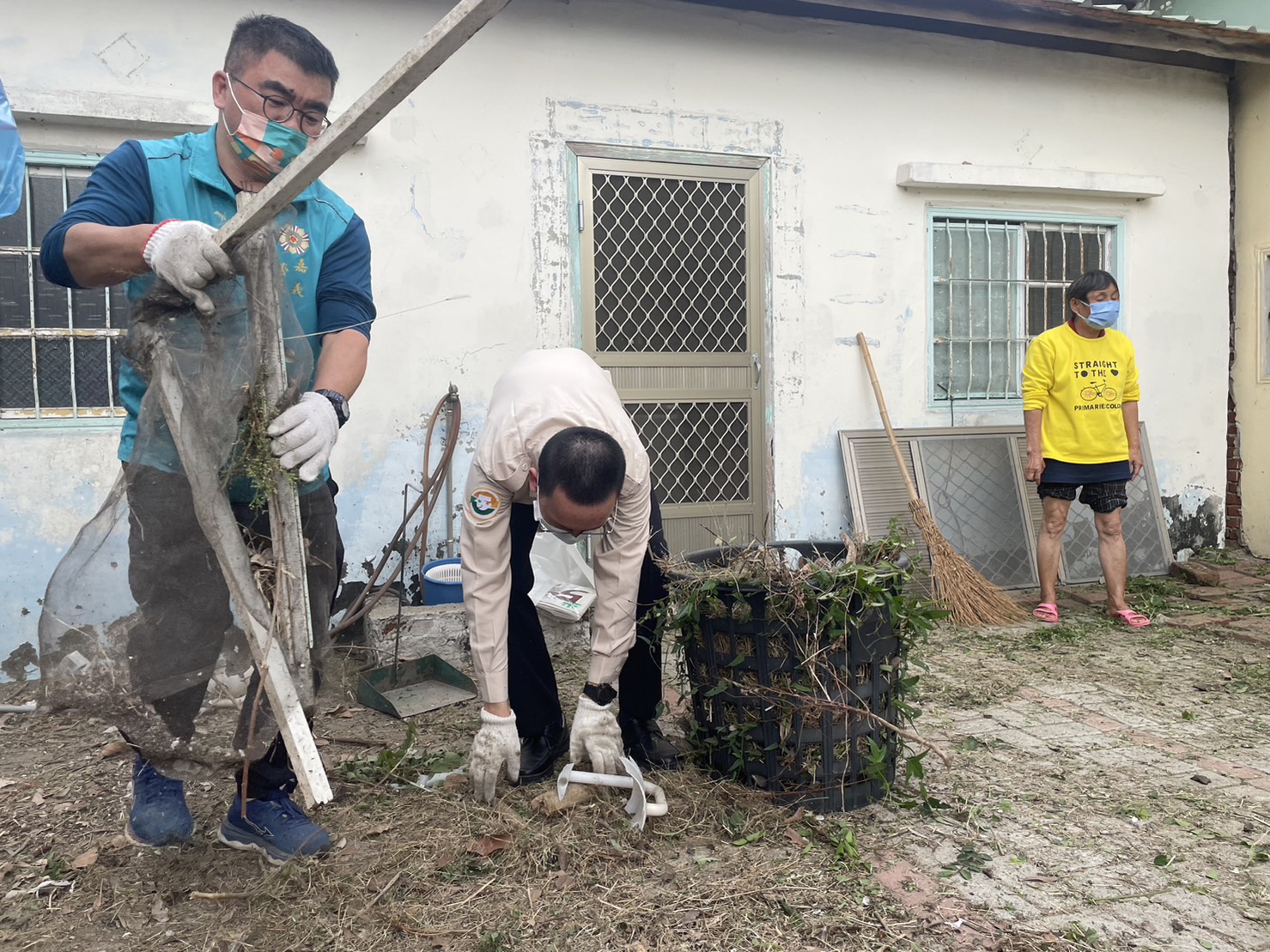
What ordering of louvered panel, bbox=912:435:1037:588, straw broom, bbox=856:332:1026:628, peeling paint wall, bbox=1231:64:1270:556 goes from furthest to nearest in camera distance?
peeling paint wall, bbox=1231:64:1270:556
louvered panel, bbox=912:435:1037:588
straw broom, bbox=856:332:1026:628

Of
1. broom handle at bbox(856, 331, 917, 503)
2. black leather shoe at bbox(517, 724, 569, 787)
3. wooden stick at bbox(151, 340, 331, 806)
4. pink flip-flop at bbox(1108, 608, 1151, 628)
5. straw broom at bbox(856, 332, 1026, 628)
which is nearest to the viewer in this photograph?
wooden stick at bbox(151, 340, 331, 806)

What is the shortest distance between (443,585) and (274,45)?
2.79 m

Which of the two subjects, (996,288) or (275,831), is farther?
(996,288)

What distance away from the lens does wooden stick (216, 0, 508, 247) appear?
166 cm

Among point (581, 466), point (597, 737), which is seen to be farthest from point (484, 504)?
point (597, 737)

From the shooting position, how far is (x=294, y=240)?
2.37m

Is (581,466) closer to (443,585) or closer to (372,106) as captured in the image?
(372,106)

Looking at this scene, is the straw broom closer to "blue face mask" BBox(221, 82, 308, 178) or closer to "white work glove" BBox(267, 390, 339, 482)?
"white work glove" BBox(267, 390, 339, 482)

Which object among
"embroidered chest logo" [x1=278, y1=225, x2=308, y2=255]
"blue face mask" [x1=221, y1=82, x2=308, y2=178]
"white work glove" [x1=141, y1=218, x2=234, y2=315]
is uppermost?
"blue face mask" [x1=221, y1=82, x2=308, y2=178]

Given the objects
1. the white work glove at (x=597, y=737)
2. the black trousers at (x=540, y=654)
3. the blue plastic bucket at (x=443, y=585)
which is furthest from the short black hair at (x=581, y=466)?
the blue plastic bucket at (x=443, y=585)

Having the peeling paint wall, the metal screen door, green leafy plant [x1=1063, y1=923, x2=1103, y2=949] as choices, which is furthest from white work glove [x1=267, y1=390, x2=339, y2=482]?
the peeling paint wall

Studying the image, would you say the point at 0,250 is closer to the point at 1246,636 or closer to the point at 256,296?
the point at 256,296

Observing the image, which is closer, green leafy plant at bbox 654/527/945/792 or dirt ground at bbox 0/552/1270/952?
dirt ground at bbox 0/552/1270/952

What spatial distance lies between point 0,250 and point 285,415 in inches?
124
